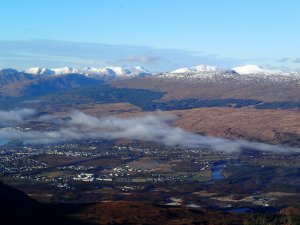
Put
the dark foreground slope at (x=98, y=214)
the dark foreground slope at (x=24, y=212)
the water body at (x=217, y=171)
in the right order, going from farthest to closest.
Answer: the water body at (x=217, y=171)
the dark foreground slope at (x=98, y=214)
the dark foreground slope at (x=24, y=212)

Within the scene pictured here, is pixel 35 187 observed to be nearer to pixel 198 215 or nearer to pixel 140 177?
pixel 140 177

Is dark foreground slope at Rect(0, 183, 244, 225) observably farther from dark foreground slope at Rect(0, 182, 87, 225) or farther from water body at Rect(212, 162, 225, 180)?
water body at Rect(212, 162, 225, 180)

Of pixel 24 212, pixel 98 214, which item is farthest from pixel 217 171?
pixel 24 212

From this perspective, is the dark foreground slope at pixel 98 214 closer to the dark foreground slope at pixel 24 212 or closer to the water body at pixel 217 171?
the dark foreground slope at pixel 24 212

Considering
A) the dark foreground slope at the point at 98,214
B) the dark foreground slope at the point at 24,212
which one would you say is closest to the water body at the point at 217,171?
the dark foreground slope at the point at 98,214

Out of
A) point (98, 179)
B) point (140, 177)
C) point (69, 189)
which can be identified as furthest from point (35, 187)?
point (140, 177)

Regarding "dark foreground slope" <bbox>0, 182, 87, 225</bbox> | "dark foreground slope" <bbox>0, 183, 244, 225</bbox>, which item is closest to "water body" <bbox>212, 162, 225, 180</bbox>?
"dark foreground slope" <bbox>0, 183, 244, 225</bbox>

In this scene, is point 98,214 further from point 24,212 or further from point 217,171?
point 217,171

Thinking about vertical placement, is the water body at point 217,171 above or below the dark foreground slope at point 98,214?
below
